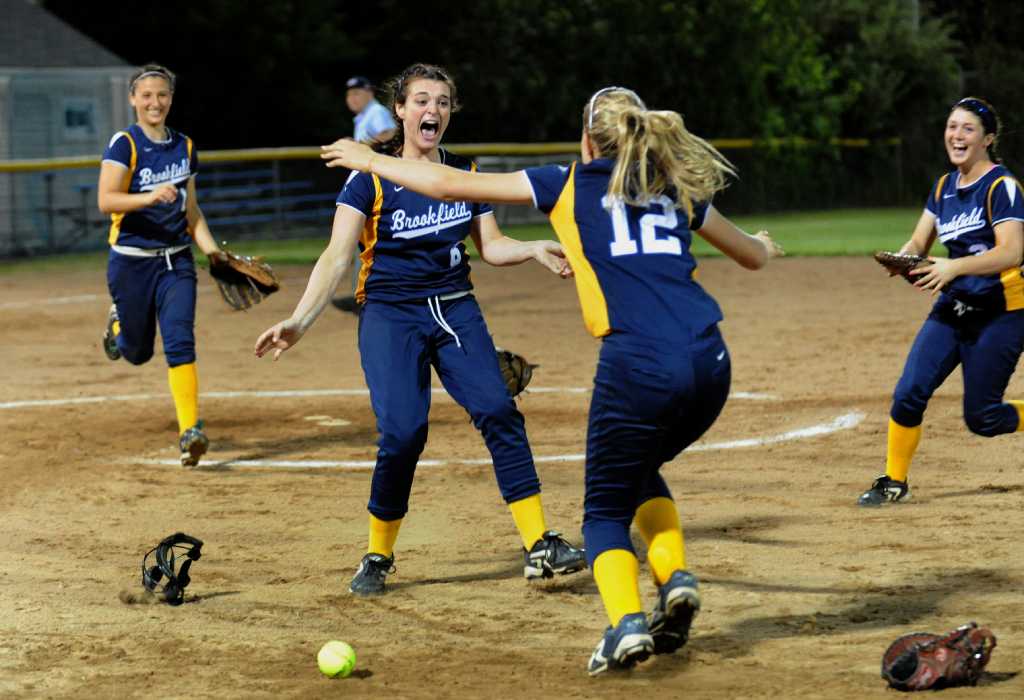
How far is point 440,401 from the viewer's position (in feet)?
39.4

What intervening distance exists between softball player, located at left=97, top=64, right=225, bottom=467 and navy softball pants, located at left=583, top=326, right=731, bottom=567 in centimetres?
456

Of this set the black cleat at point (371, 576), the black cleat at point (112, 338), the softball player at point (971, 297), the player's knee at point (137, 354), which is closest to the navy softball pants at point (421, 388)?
the black cleat at point (371, 576)

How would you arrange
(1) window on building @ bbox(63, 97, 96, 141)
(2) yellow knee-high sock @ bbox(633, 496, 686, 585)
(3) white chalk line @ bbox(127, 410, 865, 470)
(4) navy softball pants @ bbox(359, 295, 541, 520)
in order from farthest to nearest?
1. (1) window on building @ bbox(63, 97, 96, 141)
2. (3) white chalk line @ bbox(127, 410, 865, 470)
3. (4) navy softball pants @ bbox(359, 295, 541, 520)
4. (2) yellow knee-high sock @ bbox(633, 496, 686, 585)

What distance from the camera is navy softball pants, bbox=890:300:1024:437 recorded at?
26.7ft

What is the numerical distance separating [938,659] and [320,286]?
2.78 m

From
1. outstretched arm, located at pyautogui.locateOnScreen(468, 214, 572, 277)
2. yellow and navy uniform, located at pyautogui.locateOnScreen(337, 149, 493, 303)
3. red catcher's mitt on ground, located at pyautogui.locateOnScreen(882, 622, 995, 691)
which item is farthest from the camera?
yellow and navy uniform, located at pyautogui.locateOnScreen(337, 149, 493, 303)

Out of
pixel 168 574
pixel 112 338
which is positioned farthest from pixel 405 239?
pixel 112 338

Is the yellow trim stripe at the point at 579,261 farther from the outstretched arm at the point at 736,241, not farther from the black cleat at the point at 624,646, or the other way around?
the black cleat at the point at 624,646

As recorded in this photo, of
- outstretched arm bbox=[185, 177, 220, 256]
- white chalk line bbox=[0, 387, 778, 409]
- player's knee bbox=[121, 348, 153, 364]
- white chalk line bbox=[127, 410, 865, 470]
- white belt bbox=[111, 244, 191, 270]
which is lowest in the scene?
white chalk line bbox=[0, 387, 778, 409]

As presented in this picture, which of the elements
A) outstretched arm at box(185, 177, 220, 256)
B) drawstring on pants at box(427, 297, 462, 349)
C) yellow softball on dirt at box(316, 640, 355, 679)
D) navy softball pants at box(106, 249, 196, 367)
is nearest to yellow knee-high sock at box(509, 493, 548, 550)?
drawstring on pants at box(427, 297, 462, 349)

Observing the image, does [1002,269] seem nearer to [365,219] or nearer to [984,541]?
[984,541]

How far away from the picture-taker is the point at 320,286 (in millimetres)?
6531

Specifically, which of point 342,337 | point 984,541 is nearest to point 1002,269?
point 984,541

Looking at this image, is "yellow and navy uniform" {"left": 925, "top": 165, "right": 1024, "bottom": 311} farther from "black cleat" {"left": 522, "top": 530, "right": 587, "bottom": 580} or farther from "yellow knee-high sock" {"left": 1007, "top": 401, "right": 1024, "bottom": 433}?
"black cleat" {"left": 522, "top": 530, "right": 587, "bottom": 580}
